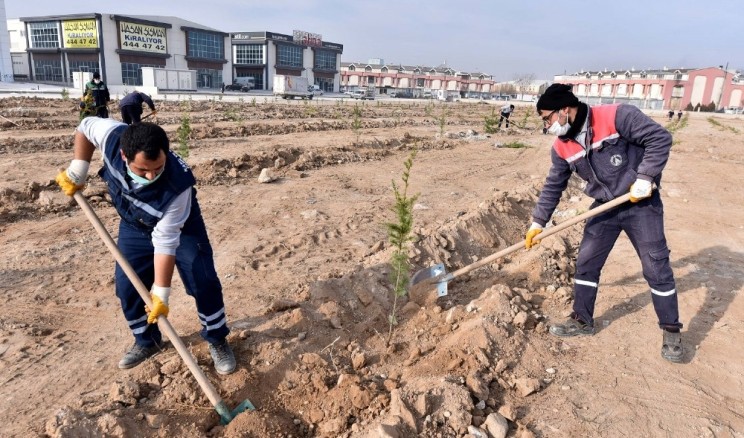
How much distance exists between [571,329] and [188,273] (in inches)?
110

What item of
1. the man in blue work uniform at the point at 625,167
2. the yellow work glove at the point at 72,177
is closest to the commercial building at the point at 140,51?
the yellow work glove at the point at 72,177

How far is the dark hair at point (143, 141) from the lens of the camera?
2.50 meters

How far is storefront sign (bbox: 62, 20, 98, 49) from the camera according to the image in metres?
39.3

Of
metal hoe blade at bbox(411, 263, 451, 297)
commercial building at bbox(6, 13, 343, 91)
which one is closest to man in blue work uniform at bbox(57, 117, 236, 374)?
metal hoe blade at bbox(411, 263, 451, 297)

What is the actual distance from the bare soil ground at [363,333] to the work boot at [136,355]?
65 mm

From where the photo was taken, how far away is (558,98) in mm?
3258

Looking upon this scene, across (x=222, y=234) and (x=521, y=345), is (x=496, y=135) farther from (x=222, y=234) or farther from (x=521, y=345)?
(x=521, y=345)

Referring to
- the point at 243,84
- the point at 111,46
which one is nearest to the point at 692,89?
the point at 243,84

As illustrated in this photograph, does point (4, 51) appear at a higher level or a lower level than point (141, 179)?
higher

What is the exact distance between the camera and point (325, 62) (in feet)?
194

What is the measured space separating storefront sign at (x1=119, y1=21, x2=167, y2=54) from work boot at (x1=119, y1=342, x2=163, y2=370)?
44.2 meters

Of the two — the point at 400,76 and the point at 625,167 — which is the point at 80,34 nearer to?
the point at 625,167

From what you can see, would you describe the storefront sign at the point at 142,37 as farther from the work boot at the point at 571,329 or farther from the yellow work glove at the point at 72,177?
the work boot at the point at 571,329

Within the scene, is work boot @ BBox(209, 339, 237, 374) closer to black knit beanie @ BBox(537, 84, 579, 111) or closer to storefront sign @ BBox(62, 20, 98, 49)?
black knit beanie @ BBox(537, 84, 579, 111)
